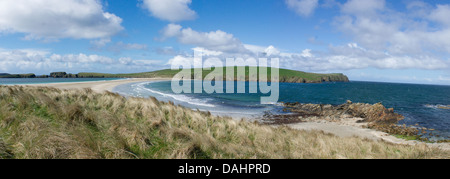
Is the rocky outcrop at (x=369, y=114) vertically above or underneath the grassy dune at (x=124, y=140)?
underneath

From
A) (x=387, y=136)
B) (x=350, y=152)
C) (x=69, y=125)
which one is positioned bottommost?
(x=387, y=136)

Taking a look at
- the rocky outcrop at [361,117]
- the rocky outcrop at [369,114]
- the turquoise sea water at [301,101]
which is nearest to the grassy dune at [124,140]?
the rocky outcrop at [361,117]

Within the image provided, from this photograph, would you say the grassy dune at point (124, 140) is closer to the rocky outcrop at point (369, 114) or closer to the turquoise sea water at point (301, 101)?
the turquoise sea water at point (301, 101)

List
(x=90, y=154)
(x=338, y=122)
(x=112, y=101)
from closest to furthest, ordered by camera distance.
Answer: (x=90, y=154) → (x=112, y=101) → (x=338, y=122)

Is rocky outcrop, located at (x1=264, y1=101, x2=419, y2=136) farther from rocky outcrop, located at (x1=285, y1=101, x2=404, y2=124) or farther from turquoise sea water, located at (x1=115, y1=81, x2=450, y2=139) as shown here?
turquoise sea water, located at (x1=115, y1=81, x2=450, y2=139)

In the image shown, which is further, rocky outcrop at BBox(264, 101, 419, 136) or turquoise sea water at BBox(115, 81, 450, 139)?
turquoise sea water at BBox(115, 81, 450, 139)

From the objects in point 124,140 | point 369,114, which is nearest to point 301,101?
point 369,114

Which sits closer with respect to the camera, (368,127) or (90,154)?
(90,154)

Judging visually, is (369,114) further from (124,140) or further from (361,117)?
(124,140)

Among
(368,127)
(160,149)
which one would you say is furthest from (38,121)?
(368,127)

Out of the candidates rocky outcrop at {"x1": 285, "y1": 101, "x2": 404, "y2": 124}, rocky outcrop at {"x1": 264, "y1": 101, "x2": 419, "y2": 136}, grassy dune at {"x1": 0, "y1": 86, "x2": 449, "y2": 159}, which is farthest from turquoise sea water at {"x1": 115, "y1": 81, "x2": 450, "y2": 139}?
grassy dune at {"x1": 0, "y1": 86, "x2": 449, "y2": 159}

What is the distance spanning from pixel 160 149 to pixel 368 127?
2365 centimetres
